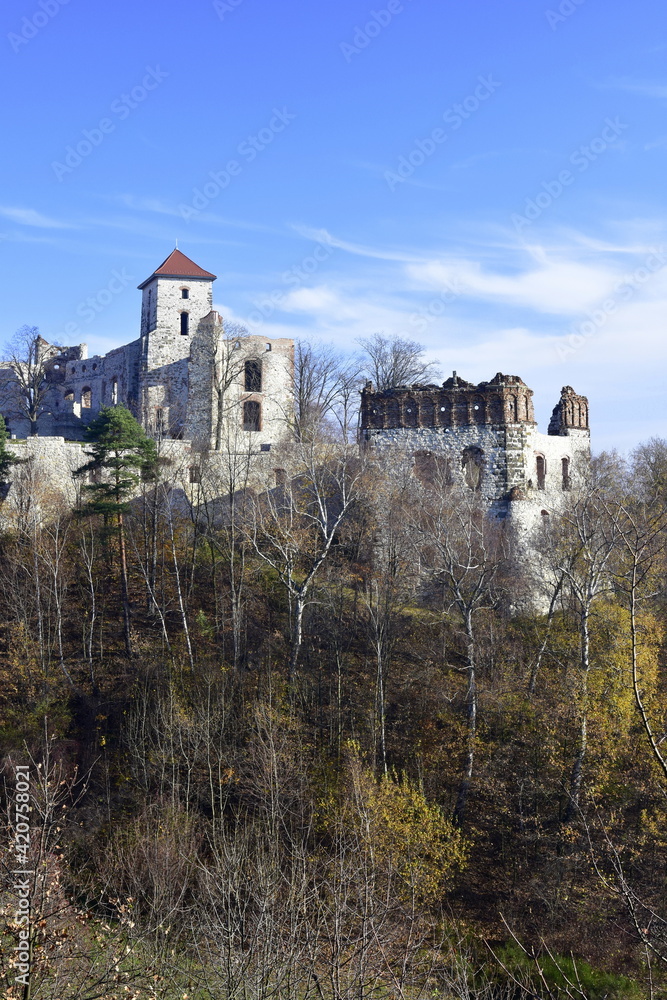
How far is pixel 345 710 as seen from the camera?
2931 cm

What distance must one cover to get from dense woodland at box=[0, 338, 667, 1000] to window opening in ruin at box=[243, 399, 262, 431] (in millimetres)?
9391

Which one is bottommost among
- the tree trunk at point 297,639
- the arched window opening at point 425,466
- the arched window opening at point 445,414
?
the tree trunk at point 297,639

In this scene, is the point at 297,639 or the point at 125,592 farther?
the point at 125,592

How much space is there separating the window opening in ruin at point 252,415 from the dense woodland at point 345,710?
370 inches

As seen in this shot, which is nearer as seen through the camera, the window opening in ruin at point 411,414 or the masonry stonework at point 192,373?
the window opening in ruin at point 411,414

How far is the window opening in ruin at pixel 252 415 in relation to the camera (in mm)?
48500

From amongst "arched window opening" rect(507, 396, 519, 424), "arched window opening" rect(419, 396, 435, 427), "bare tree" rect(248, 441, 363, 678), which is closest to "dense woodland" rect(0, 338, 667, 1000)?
"bare tree" rect(248, 441, 363, 678)

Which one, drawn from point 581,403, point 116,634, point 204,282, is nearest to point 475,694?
point 116,634

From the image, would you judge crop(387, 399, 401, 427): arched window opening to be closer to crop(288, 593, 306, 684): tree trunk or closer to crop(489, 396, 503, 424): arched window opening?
crop(489, 396, 503, 424): arched window opening

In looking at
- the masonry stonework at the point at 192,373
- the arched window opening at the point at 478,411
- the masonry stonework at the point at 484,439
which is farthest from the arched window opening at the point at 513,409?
the masonry stonework at the point at 192,373

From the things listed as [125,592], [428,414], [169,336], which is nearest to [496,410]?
[428,414]

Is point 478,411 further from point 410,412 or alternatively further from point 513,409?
point 410,412

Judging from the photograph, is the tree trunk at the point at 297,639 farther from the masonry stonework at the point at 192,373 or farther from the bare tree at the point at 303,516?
the masonry stonework at the point at 192,373

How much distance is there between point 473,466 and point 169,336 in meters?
19.3
